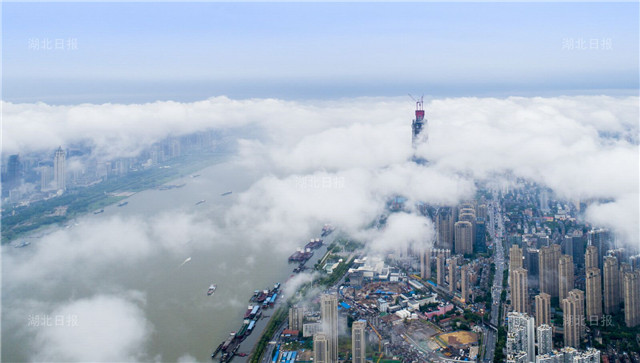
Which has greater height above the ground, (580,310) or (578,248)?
(578,248)

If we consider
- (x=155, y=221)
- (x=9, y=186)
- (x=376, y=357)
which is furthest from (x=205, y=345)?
(x=9, y=186)

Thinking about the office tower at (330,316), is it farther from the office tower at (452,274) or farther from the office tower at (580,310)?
the office tower at (580,310)

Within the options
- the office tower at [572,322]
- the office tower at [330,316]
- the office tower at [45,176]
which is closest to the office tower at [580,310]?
the office tower at [572,322]

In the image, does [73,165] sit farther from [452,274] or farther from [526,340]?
[526,340]

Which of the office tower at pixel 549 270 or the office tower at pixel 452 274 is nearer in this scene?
the office tower at pixel 549 270

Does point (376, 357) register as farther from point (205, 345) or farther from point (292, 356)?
point (205, 345)

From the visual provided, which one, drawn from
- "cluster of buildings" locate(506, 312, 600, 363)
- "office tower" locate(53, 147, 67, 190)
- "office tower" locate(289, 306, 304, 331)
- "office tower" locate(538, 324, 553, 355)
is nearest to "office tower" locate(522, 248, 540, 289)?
"cluster of buildings" locate(506, 312, 600, 363)

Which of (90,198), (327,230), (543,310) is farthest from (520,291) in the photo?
(90,198)
